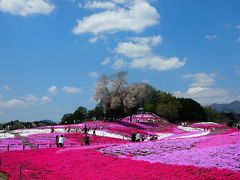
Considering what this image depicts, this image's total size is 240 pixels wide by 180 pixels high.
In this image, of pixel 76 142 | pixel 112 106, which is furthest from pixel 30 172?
pixel 112 106

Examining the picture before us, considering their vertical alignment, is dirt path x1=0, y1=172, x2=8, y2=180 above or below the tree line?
below

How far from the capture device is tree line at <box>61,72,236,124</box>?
110m

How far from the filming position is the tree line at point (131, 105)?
110m

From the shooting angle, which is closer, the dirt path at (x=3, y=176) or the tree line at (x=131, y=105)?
the dirt path at (x=3, y=176)

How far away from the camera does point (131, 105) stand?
114 m

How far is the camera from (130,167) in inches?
1113

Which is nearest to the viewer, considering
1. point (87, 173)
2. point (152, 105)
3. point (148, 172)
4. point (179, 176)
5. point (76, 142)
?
point (179, 176)

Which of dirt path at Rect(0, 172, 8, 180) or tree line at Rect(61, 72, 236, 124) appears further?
tree line at Rect(61, 72, 236, 124)

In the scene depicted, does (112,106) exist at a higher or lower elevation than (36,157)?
higher

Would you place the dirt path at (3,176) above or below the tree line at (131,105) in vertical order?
below

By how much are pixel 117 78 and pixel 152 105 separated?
53984mm

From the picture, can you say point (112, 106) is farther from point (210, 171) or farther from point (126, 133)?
point (210, 171)

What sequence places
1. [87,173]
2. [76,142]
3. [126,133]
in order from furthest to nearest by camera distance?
[126,133], [76,142], [87,173]

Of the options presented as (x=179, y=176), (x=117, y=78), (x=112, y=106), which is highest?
(x=117, y=78)
